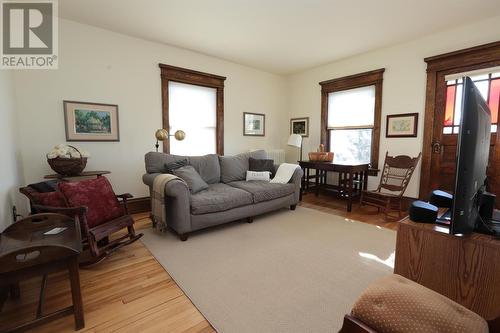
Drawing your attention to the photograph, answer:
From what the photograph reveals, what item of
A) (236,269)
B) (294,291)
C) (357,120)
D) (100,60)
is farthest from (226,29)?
(294,291)

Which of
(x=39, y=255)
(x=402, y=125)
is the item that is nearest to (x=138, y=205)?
(x=39, y=255)

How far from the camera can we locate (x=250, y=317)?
1.53 m

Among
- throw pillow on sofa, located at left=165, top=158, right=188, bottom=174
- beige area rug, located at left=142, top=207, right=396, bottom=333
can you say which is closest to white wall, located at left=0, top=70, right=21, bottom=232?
beige area rug, located at left=142, top=207, right=396, bottom=333

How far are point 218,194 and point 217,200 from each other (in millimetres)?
150

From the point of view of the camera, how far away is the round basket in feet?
8.34

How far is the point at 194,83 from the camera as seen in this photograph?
13.9 ft

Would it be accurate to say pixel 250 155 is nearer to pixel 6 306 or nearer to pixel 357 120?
pixel 357 120

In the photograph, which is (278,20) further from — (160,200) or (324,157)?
(160,200)

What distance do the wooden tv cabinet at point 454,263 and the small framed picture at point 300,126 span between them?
13.7 feet

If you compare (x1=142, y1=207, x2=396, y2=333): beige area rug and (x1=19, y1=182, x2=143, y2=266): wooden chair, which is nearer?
(x1=142, y1=207, x2=396, y2=333): beige area rug

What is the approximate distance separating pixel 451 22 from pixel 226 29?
9.95 feet

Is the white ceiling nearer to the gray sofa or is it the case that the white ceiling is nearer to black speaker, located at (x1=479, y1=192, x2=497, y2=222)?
the gray sofa

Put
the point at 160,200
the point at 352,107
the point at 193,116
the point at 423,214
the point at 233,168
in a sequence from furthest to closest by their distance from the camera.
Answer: the point at 352,107
the point at 193,116
the point at 233,168
the point at 160,200
the point at 423,214

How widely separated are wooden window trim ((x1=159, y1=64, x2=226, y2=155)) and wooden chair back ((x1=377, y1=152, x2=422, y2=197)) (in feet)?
9.67
